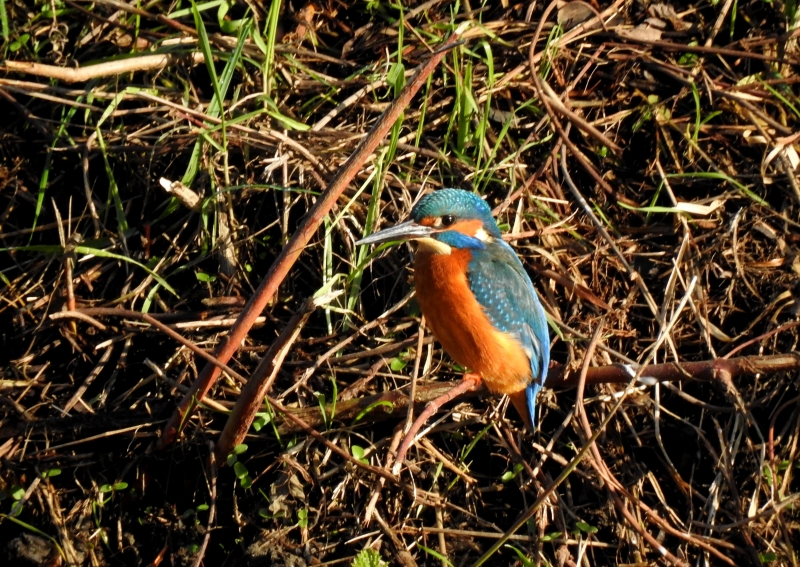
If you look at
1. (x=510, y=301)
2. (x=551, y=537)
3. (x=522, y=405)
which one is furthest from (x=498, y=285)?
(x=551, y=537)

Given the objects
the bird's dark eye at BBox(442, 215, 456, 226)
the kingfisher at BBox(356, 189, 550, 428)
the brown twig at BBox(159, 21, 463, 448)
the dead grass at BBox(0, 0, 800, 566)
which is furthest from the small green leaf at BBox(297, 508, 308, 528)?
the bird's dark eye at BBox(442, 215, 456, 226)

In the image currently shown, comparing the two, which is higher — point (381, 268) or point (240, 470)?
point (381, 268)

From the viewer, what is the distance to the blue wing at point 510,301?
3559mm

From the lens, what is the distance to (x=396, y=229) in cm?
347

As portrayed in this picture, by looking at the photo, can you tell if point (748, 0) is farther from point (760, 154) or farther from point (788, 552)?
point (788, 552)

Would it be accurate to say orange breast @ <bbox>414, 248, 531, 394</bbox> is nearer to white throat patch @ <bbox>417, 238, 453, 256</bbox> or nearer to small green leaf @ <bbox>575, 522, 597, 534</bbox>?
white throat patch @ <bbox>417, 238, 453, 256</bbox>

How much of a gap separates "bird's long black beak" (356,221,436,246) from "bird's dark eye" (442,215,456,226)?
6cm

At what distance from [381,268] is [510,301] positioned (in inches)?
24.8

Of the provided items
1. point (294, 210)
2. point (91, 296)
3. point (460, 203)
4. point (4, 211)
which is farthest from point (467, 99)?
point (4, 211)

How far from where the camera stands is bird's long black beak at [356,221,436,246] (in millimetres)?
3404

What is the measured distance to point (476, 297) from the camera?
3.59 meters

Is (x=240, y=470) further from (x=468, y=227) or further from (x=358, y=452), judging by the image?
(x=468, y=227)

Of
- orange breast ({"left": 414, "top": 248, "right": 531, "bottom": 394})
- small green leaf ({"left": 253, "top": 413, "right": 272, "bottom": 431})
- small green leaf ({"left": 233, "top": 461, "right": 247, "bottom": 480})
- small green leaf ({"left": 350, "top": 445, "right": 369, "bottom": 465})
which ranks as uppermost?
orange breast ({"left": 414, "top": 248, "right": 531, "bottom": 394})

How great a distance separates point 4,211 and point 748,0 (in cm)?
360
